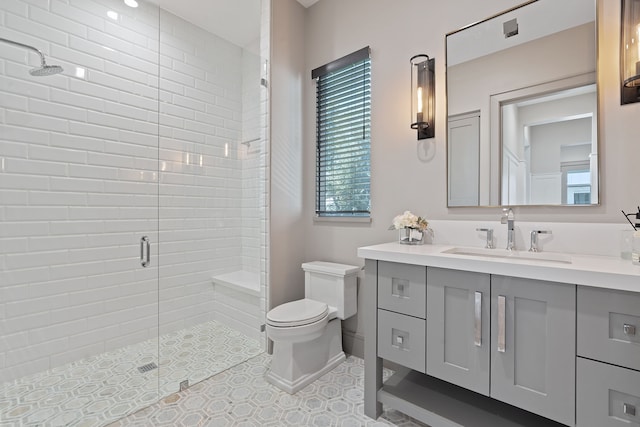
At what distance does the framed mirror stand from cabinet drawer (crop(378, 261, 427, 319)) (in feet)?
2.00

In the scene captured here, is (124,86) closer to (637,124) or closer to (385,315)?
(385,315)

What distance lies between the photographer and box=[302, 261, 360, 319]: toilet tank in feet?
6.83

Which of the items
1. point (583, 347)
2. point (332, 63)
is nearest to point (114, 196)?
point (332, 63)

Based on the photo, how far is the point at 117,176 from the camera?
217 cm

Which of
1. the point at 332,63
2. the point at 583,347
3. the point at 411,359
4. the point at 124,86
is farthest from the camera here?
the point at 332,63

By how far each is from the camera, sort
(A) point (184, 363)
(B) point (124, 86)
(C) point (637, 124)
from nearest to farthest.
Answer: (C) point (637, 124)
(A) point (184, 363)
(B) point (124, 86)

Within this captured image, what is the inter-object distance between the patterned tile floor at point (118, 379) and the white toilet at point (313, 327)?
0.52 m

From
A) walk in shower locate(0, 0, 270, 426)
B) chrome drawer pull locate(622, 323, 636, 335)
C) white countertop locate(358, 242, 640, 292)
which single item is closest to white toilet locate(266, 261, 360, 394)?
walk in shower locate(0, 0, 270, 426)

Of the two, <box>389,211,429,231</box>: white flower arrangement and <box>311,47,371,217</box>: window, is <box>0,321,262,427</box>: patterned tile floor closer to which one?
<box>311,47,371,217</box>: window

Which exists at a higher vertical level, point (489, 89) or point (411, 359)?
point (489, 89)

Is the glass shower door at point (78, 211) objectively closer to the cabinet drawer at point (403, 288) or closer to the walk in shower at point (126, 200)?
the walk in shower at point (126, 200)

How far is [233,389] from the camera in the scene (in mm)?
1820

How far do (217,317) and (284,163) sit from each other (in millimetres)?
1352

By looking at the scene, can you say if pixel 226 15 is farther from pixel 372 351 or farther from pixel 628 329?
pixel 628 329
